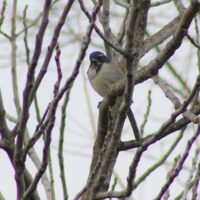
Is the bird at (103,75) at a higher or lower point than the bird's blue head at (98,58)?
lower

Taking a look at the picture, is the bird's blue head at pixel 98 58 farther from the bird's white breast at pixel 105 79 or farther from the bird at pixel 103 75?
the bird's white breast at pixel 105 79

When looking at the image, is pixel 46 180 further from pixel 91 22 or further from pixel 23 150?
pixel 91 22

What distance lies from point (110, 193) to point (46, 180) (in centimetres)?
94

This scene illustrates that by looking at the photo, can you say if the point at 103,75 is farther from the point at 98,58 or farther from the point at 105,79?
the point at 98,58

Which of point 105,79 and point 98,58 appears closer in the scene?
point 105,79

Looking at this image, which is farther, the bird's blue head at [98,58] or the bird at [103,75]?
the bird's blue head at [98,58]

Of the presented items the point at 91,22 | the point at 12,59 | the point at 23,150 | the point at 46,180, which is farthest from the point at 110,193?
the point at 12,59

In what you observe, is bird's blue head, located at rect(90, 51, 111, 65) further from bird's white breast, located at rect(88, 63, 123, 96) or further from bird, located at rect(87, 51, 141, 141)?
bird's white breast, located at rect(88, 63, 123, 96)

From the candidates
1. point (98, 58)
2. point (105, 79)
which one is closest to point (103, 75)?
point (105, 79)

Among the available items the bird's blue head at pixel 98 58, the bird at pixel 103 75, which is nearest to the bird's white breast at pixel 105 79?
the bird at pixel 103 75

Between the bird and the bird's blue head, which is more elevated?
the bird's blue head

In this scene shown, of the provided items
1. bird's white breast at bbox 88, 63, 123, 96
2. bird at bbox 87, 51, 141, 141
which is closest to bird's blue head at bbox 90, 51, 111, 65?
bird at bbox 87, 51, 141, 141

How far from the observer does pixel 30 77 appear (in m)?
1.79

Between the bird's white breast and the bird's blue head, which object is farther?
the bird's blue head
